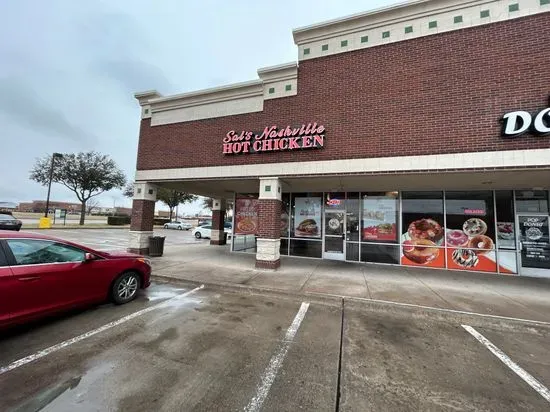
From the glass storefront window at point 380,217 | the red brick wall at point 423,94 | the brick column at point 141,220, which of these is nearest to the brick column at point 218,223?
the brick column at point 141,220

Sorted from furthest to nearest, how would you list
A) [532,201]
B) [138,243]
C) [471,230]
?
Result: [138,243] < [471,230] < [532,201]

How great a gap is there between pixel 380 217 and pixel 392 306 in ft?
20.3

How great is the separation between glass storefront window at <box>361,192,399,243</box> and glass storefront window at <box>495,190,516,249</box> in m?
3.51

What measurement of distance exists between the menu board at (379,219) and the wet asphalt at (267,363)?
20.0 ft

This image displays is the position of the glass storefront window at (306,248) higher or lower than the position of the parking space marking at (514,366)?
higher

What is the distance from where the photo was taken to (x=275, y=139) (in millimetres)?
9039

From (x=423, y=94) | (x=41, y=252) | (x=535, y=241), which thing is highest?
(x=423, y=94)

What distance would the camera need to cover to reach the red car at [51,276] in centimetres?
380

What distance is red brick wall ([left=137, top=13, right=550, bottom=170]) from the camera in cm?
686

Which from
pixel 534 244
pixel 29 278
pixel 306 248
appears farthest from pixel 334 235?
pixel 29 278

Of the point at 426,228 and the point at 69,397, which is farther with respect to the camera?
the point at 426,228

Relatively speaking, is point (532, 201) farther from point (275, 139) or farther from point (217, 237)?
point (217, 237)

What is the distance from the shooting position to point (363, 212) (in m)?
11.4

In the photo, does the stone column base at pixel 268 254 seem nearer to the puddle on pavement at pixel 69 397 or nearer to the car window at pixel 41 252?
the car window at pixel 41 252
